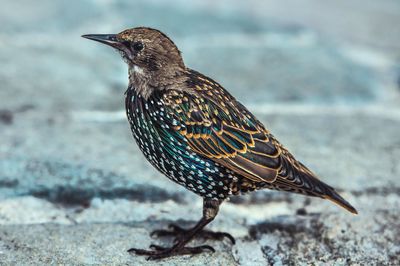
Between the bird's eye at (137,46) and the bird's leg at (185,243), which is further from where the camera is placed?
the bird's eye at (137,46)

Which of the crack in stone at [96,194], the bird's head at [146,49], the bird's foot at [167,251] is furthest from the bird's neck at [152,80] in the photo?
the bird's foot at [167,251]

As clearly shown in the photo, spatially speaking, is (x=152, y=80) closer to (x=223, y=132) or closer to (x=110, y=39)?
(x=110, y=39)

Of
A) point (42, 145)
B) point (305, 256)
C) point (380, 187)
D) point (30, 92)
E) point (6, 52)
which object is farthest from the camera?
point (6, 52)

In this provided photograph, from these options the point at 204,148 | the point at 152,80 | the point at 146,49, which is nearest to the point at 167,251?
the point at 204,148

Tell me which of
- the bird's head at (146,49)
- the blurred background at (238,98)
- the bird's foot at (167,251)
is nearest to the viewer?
the bird's foot at (167,251)

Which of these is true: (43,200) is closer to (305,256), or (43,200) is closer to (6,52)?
(305,256)

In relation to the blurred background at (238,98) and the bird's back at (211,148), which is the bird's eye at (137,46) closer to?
the bird's back at (211,148)

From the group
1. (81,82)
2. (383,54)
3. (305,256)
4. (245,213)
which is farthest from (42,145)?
(383,54)
